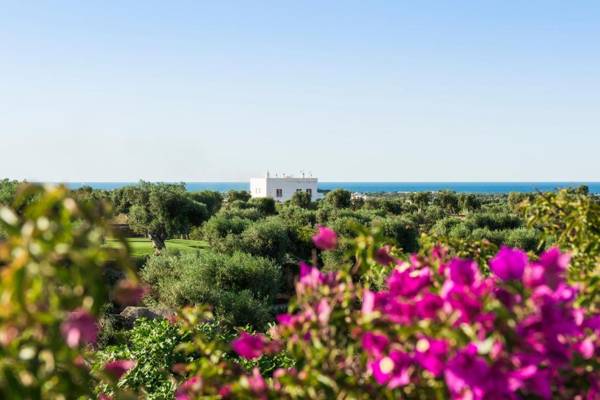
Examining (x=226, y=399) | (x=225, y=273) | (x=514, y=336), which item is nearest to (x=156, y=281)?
(x=225, y=273)

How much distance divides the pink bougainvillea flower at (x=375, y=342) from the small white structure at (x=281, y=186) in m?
86.6

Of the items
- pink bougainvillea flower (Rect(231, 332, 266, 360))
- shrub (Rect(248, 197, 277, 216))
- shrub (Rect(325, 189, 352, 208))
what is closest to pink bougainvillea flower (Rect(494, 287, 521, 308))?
pink bougainvillea flower (Rect(231, 332, 266, 360))

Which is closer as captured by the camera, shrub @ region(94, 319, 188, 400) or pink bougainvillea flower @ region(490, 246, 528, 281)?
pink bougainvillea flower @ region(490, 246, 528, 281)

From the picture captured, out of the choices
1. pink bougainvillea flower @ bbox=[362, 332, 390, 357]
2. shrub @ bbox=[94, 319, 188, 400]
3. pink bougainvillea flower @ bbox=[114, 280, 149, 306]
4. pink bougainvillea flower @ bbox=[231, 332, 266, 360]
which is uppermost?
pink bougainvillea flower @ bbox=[114, 280, 149, 306]

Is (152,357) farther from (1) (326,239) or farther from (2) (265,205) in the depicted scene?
(2) (265,205)

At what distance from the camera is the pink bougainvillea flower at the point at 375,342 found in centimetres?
180

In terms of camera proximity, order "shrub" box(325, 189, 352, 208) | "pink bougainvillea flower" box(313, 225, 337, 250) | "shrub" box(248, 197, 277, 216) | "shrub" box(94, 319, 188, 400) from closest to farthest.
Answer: "pink bougainvillea flower" box(313, 225, 337, 250), "shrub" box(94, 319, 188, 400), "shrub" box(248, 197, 277, 216), "shrub" box(325, 189, 352, 208)

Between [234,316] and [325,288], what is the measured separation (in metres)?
13.4

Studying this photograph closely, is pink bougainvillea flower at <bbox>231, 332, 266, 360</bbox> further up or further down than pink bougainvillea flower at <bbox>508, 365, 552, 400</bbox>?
further down

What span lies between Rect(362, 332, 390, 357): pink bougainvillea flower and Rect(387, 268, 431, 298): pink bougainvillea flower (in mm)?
214

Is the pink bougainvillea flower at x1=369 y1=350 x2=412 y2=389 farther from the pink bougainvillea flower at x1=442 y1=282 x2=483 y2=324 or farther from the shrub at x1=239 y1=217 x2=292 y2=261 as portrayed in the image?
the shrub at x1=239 y1=217 x2=292 y2=261

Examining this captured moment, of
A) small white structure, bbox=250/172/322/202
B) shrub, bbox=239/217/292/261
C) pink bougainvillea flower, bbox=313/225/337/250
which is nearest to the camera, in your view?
pink bougainvillea flower, bbox=313/225/337/250

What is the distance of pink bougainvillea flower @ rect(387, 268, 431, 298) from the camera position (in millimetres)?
1954

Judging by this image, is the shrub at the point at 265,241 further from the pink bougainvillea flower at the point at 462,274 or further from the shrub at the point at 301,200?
the shrub at the point at 301,200
